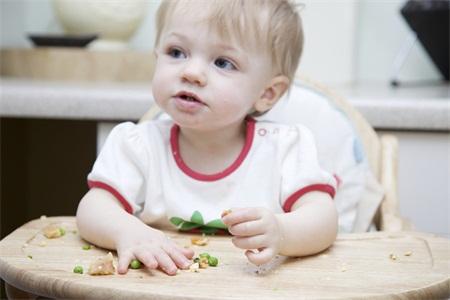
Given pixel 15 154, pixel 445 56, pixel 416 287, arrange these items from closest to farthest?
pixel 416 287 < pixel 15 154 < pixel 445 56

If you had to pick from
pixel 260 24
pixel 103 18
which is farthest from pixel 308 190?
pixel 103 18

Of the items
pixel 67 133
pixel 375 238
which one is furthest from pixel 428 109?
pixel 67 133

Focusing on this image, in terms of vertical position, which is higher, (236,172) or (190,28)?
(190,28)

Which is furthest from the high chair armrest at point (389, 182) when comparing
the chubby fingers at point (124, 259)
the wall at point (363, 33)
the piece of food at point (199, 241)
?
the wall at point (363, 33)

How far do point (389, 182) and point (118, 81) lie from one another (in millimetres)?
755

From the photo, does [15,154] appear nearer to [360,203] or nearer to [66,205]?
[66,205]

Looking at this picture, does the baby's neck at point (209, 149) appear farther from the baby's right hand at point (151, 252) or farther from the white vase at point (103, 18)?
the white vase at point (103, 18)

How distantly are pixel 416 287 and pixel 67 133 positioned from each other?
4.18 feet

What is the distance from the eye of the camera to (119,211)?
98cm

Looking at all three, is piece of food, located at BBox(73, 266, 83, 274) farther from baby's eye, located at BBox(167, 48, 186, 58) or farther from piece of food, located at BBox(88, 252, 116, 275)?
baby's eye, located at BBox(167, 48, 186, 58)

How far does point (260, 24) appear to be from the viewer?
3.38 feet

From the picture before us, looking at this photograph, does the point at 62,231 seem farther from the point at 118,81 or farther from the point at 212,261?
the point at 118,81

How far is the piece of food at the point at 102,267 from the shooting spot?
82 cm

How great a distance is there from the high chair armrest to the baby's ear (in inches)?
10.2
